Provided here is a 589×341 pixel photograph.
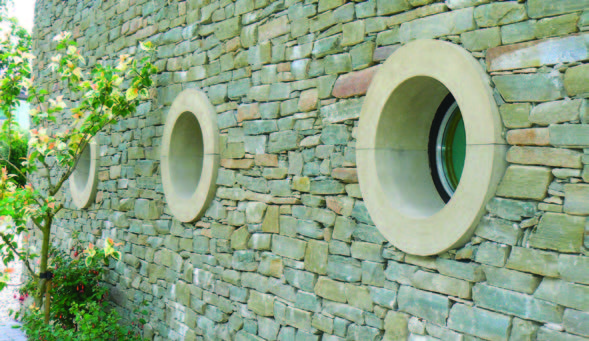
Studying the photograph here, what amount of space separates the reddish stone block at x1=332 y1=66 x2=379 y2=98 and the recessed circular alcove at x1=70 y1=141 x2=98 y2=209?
3.93 metres

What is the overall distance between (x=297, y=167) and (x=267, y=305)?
1001 mm

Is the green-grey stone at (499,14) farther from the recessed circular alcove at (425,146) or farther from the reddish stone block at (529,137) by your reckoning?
the reddish stone block at (529,137)

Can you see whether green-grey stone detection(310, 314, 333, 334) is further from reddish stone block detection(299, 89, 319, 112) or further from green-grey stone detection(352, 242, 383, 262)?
reddish stone block detection(299, 89, 319, 112)

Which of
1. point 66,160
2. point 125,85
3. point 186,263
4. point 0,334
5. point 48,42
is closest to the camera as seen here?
point 186,263

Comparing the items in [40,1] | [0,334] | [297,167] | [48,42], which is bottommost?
[0,334]

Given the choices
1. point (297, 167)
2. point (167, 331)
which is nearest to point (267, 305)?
point (297, 167)

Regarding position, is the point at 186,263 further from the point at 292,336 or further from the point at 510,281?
the point at 510,281

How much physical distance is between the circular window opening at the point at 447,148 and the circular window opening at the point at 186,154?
251 cm

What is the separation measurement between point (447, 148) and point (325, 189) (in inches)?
30.6

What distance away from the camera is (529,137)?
2.44 metres

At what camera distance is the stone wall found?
2.36 m

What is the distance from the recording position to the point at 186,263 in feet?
16.0

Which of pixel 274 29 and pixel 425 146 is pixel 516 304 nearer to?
pixel 425 146

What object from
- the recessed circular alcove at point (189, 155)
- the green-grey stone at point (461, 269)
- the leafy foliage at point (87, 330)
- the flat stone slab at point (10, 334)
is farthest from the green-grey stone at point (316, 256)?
the flat stone slab at point (10, 334)
